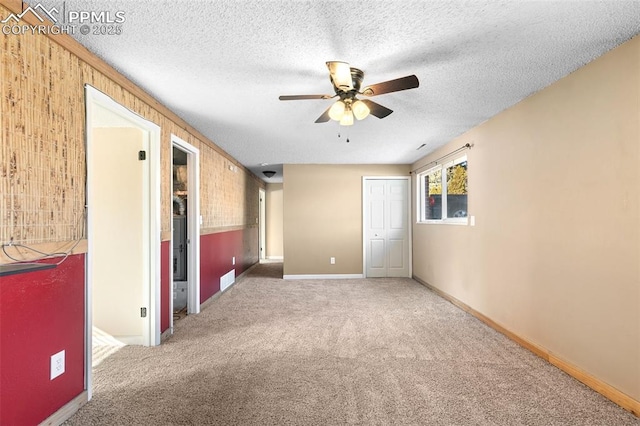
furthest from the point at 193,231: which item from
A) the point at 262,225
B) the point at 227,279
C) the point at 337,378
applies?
the point at 262,225

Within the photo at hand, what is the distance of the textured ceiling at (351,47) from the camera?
1764mm

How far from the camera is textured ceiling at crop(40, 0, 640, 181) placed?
1.76m

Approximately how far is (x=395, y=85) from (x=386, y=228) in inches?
183

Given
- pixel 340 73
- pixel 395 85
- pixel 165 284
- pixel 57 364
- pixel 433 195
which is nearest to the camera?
pixel 57 364

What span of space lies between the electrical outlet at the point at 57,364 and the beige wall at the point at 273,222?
804 cm

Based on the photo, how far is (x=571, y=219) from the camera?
253cm

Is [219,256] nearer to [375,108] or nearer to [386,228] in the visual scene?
[386,228]

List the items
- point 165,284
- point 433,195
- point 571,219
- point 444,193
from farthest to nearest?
point 433,195, point 444,193, point 165,284, point 571,219

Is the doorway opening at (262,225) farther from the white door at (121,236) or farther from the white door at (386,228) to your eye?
the white door at (121,236)

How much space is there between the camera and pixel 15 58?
1.68m

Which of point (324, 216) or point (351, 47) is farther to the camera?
point (324, 216)

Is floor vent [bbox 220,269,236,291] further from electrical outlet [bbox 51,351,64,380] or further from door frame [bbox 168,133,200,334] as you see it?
electrical outlet [bbox 51,351,64,380]

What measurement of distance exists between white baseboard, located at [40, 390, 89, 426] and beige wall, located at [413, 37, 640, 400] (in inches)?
127

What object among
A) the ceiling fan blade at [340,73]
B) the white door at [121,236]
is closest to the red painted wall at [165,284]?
the white door at [121,236]
